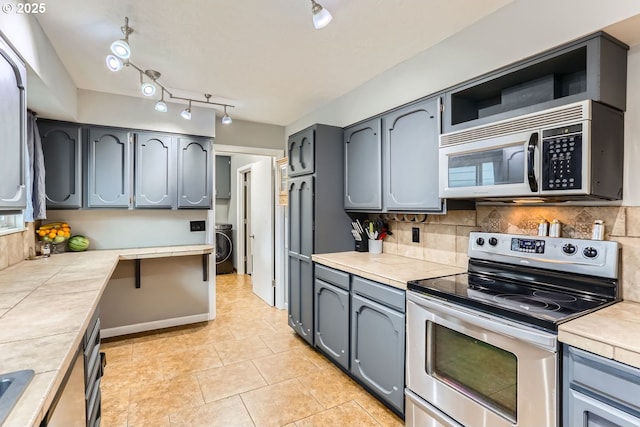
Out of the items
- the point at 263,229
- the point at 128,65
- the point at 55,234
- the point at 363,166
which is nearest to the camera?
the point at 128,65

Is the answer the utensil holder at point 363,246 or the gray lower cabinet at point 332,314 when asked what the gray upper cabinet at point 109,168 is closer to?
the gray lower cabinet at point 332,314

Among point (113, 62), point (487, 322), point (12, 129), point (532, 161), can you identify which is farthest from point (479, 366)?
point (113, 62)

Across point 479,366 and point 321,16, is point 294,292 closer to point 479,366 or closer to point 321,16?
point 479,366

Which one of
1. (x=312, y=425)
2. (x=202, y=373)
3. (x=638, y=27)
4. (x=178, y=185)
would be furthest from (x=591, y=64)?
(x=178, y=185)

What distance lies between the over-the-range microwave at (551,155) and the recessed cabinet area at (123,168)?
9.37 feet

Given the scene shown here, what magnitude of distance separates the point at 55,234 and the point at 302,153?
2390mm

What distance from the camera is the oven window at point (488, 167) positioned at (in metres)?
1.69

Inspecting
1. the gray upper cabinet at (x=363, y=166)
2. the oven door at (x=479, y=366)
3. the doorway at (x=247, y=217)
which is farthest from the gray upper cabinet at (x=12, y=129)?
the doorway at (x=247, y=217)

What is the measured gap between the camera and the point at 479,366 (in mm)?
1604

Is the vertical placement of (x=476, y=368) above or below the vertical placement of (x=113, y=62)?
below

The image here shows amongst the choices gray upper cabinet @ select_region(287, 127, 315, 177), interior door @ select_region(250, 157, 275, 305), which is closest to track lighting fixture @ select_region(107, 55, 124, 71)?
gray upper cabinet @ select_region(287, 127, 315, 177)

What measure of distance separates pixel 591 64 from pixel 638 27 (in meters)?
0.23

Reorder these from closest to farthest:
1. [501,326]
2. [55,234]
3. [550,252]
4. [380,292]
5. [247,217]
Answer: [501,326] < [550,252] < [380,292] < [55,234] < [247,217]

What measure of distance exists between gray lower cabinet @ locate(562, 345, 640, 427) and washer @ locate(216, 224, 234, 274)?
588 cm
